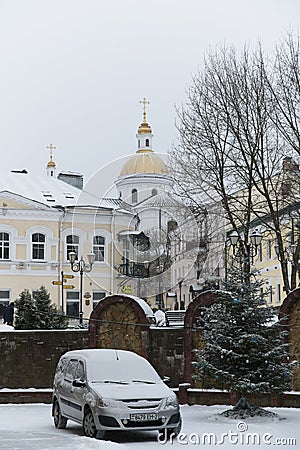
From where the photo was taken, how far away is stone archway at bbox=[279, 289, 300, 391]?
20297 millimetres

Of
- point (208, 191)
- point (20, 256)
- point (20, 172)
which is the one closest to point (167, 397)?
point (208, 191)

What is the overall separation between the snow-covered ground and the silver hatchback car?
0.93 ft

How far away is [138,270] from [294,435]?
3600 centimetres

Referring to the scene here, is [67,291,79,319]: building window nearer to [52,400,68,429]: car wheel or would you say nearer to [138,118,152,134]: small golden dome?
[138,118,152,134]: small golden dome

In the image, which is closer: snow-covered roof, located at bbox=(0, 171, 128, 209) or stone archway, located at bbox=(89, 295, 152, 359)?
stone archway, located at bbox=(89, 295, 152, 359)

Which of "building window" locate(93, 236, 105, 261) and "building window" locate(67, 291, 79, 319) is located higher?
"building window" locate(93, 236, 105, 261)

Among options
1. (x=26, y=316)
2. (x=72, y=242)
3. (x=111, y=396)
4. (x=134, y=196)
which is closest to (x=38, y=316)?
(x=26, y=316)

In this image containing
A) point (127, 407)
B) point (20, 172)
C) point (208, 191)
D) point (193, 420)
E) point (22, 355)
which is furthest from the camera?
point (20, 172)

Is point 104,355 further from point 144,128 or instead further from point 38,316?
point 144,128

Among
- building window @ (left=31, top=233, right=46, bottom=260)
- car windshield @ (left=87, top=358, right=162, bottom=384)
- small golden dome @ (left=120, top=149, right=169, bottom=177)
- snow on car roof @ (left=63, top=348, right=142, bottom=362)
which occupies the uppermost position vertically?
small golden dome @ (left=120, top=149, right=169, bottom=177)

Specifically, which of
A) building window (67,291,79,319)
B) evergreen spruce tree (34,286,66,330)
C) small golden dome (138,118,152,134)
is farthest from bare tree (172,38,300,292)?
small golden dome (138,118,152,134)

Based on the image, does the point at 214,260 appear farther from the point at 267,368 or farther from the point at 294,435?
the point at 294,435

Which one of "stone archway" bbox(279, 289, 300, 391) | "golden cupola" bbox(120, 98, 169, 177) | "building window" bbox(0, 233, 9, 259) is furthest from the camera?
"golden cupola" bbox(120, 98, 169, 177)

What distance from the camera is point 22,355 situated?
2347 cm
